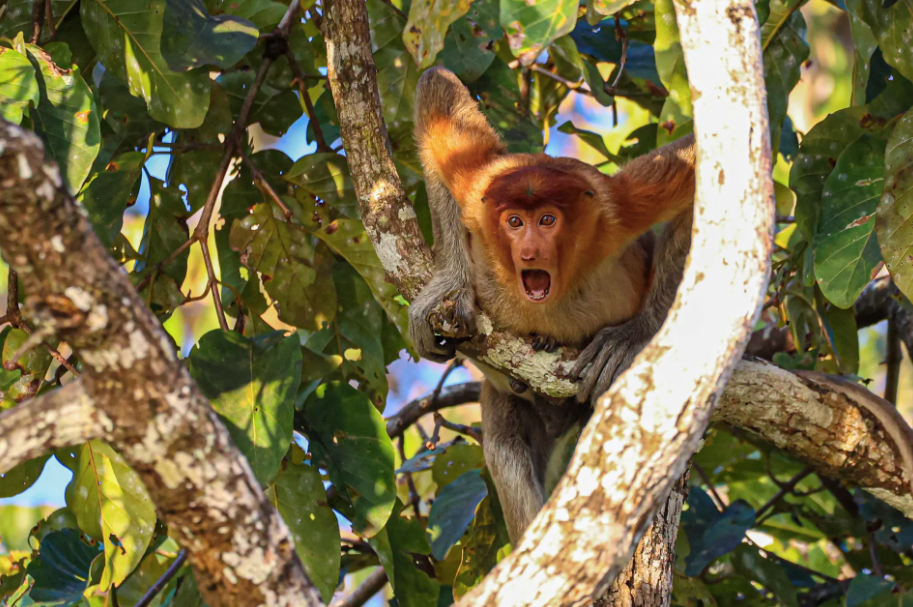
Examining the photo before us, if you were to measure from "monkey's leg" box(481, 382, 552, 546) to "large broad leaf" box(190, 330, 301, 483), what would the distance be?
0.98 metres

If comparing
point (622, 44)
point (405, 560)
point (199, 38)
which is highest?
point (622, 44)

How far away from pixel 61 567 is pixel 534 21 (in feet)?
10.2

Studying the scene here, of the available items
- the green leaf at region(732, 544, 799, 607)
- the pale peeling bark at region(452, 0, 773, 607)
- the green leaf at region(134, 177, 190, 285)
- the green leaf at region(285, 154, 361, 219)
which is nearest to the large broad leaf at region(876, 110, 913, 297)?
the pale peeling bark at region(452, 0, 773, 607)

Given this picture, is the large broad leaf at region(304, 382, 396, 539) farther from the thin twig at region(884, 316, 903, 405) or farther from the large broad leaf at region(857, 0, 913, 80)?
the thin twig at region(884, 316, 903, 405)

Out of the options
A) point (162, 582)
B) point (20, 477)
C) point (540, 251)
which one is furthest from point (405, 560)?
point (20, 477)

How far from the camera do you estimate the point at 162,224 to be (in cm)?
396

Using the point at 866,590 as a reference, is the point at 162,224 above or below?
above

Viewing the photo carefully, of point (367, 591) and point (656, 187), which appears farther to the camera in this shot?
point (367, 591)

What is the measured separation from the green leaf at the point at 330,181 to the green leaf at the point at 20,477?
5.11 ft

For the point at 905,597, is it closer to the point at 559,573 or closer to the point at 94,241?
the point at 559,573

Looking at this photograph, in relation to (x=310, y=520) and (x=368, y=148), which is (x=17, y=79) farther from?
(x=310, y=520)

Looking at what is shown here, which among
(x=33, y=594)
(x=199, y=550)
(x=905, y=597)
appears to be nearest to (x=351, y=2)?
(x=199, y=550)

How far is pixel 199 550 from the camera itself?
1688mm

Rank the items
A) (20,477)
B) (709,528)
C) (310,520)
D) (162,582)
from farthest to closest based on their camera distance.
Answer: (709,528)
(162,582)
(20,477)
(310,520)
